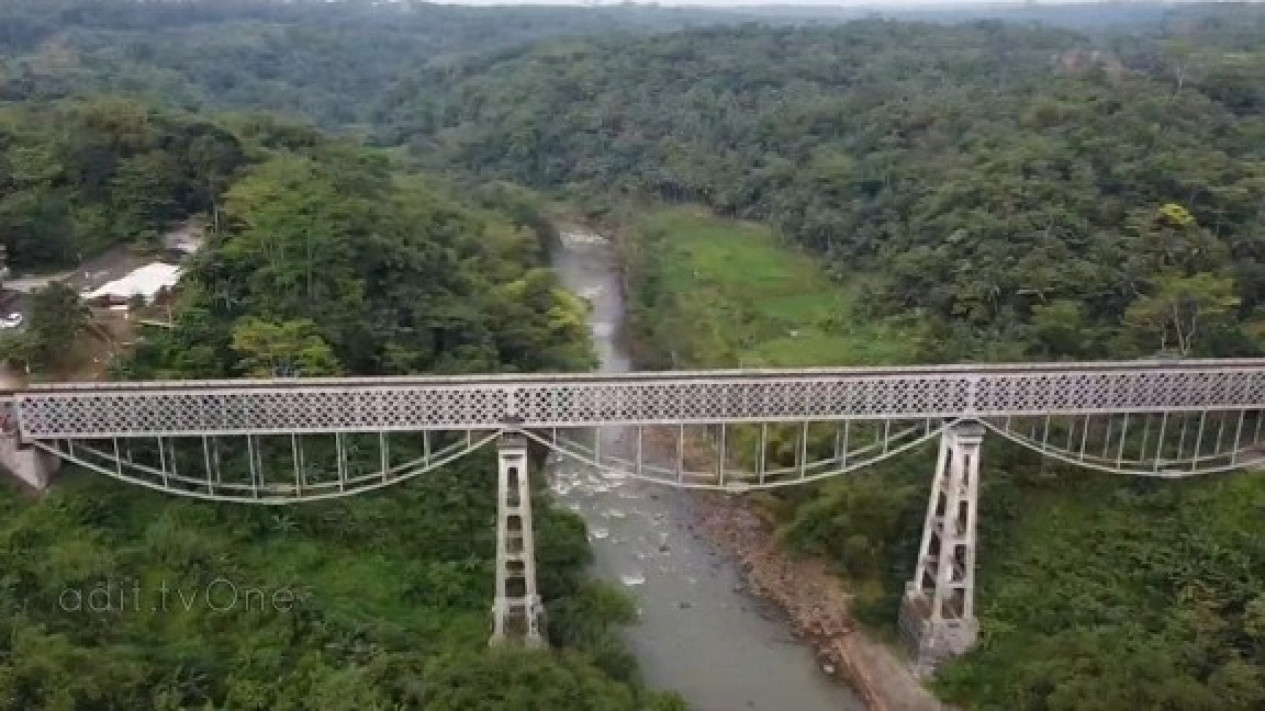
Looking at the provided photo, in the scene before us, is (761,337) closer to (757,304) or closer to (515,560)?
(757,304)

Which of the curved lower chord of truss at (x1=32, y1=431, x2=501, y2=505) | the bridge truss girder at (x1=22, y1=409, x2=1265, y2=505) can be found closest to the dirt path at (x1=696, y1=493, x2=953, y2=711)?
the bridge truss girder at (x1=22, y1=409, x2=1265, y2=505)

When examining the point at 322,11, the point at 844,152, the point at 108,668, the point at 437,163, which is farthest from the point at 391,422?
the point at 322,11

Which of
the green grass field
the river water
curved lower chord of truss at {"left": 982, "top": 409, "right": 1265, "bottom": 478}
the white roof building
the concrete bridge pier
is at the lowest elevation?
the river water

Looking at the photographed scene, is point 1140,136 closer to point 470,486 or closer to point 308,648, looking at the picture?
point 470,486

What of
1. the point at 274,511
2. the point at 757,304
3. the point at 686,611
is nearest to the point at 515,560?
the point at 274,511

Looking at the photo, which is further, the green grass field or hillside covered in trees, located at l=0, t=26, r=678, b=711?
the green grass field

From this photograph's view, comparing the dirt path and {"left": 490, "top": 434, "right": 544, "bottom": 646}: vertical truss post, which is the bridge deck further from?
the dirt path
